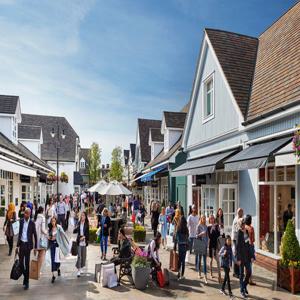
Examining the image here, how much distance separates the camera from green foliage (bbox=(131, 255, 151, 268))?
8.81 meters

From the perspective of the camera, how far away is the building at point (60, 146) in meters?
46.9

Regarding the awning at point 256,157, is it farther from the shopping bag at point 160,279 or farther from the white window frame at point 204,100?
the white window frame at point 204,100

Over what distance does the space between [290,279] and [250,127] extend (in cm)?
507

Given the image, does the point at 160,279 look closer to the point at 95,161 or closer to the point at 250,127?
the point at 250,127

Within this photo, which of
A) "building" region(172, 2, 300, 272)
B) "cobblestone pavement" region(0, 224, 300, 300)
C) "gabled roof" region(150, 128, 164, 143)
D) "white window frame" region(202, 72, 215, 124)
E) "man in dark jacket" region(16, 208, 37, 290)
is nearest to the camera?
"cobblestone pavement" region(0, 224, 300, 300)

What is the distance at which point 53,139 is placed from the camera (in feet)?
163

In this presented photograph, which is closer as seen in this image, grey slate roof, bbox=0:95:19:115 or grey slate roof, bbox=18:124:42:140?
grey slate roof, bbox=0:95:19:115

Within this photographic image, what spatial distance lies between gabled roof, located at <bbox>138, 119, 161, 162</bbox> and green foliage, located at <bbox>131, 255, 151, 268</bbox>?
2705 centimetres

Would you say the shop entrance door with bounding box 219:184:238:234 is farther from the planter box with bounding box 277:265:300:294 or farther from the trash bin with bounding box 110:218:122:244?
the trash bin with bounding box 110:218:122:244

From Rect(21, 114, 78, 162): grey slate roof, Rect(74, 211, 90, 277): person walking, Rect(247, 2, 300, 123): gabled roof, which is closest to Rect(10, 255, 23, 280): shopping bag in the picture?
Rect(74, 211, 90, 277): person walking

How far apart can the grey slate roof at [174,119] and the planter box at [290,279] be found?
60.4 feet

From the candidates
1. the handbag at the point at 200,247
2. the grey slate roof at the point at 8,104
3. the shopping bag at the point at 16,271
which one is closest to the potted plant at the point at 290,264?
the handbag at the point at 200,247

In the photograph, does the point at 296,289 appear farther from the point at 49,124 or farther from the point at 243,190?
the point at 49,124

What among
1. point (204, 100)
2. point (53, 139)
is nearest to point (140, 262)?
point (204, 100)
